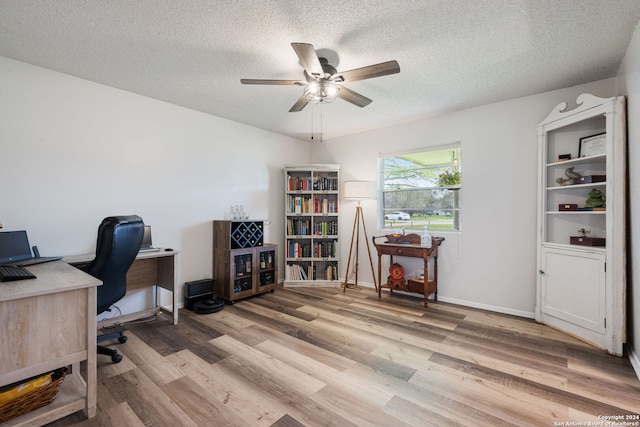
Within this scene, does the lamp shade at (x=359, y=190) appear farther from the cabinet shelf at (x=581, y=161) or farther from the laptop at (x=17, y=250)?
the laptop at (x=17, y=250)

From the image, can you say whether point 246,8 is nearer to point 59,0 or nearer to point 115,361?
point 59,0

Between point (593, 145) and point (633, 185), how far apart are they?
648mm

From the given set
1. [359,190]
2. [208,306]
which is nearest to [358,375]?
[208,306]

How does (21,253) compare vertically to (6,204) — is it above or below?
below

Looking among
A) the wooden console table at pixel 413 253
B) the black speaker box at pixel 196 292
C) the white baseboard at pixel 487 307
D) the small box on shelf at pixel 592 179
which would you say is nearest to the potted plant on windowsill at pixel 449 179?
the wooden console table at pixel 413 253

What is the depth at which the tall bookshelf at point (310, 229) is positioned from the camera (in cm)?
473

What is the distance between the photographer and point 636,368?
213 cm

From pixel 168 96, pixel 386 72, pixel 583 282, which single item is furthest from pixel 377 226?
pixel 168 96

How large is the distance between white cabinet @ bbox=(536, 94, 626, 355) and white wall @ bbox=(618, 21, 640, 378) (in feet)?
0.22

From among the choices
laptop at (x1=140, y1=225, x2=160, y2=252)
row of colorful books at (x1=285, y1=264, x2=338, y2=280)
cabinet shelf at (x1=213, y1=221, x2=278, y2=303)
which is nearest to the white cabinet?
row of colorful books at (x1=285, y1=264, x2=338, y2=280)

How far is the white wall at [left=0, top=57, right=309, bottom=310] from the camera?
2.53m

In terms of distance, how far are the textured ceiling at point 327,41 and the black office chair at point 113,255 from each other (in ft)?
4.73

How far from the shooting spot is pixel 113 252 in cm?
204

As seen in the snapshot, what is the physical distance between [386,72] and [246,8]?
1.05 meters
